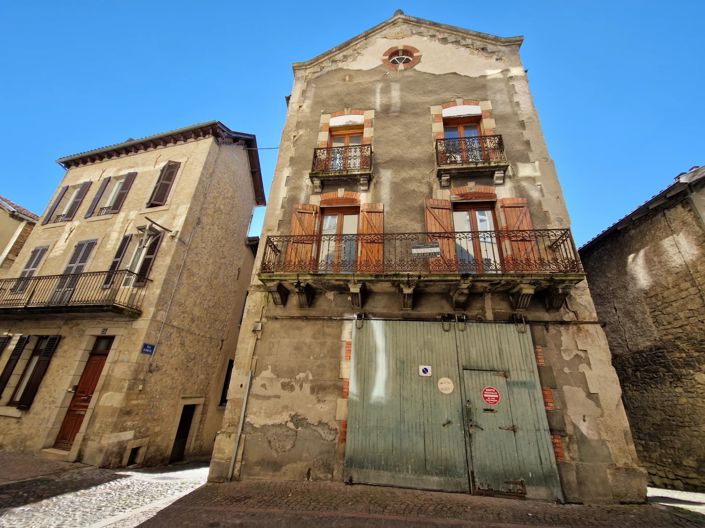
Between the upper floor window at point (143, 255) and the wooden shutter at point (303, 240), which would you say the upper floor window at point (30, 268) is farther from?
the wooden shutter at point (303, 240)

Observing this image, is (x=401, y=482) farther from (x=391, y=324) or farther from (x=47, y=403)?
(x=47, y=403)

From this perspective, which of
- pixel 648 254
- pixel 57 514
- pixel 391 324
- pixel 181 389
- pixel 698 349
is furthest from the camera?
pixel 181 389

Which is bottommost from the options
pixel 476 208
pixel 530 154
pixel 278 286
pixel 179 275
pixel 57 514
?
pixel 57 514

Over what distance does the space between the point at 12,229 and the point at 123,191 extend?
7317mm

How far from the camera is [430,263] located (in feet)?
22.5

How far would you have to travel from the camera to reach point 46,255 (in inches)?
452

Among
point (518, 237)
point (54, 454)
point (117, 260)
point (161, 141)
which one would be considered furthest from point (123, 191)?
point (518, 237)

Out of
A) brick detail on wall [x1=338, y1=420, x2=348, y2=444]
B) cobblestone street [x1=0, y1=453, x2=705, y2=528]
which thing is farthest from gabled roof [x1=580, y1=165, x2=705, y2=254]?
brick detail on wall [x1=338, y1=420, x2=348, y2=444]

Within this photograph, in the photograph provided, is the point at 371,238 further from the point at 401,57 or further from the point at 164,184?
the point at 164,184

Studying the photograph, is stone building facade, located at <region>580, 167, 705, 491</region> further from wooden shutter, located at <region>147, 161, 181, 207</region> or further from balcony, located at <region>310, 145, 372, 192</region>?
wooden shutter, located at <region>147, 161, 181, 207</region>

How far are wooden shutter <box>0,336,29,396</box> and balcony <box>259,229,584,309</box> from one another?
9.32 metres

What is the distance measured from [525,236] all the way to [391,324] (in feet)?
12.3

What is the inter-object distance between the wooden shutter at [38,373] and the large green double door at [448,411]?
9.79 metres

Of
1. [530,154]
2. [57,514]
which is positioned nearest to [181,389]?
[57,514]
